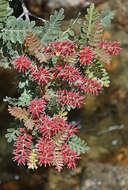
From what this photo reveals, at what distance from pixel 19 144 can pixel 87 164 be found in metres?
2.16

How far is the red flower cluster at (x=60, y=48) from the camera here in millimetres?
1477

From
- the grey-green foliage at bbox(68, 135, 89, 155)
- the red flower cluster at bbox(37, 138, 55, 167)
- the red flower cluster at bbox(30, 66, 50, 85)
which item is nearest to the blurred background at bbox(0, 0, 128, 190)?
the grey-green foliage at bbox(68, 135, 89, 155)

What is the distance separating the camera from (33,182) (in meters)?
3.42

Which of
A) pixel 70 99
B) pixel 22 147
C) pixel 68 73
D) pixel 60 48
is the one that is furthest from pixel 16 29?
pixel 22 147

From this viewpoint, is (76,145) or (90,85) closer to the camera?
(90,85)

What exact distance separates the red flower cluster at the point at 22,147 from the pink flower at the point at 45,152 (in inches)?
3.4

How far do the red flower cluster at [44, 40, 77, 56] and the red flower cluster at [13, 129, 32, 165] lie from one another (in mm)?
463

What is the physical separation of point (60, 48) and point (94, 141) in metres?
2.51

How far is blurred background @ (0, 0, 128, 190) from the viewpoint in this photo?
332 centimetres

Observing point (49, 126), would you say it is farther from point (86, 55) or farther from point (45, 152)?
point (86, 55)

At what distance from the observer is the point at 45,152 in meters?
1.41

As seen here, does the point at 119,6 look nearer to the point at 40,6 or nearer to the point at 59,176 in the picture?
the point at 40,6

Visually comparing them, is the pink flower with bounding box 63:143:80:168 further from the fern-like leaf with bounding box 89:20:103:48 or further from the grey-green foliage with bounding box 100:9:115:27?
the grey-green foliage with bounding box 100:9:115:27

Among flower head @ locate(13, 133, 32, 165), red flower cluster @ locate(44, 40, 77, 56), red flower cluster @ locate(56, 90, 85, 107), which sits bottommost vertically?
flower head @ locate(13, 133, 32, 165)
